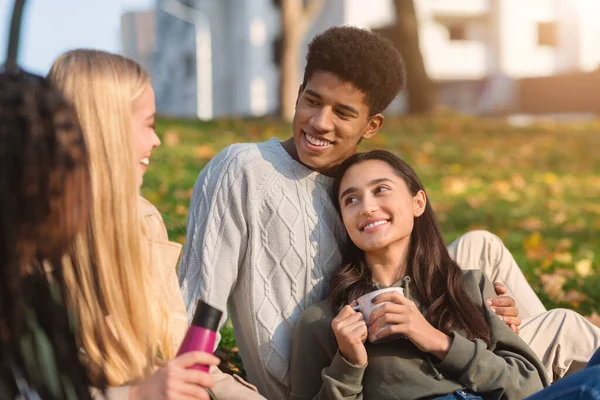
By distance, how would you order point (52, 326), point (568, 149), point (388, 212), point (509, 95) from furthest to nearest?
point (509, 95), point (568, 149), point (388, 212), point (52, 326)

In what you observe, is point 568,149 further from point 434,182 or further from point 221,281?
point 221,281

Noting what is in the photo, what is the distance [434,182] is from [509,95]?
3065 centimetres

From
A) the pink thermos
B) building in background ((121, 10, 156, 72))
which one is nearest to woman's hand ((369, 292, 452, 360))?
the pink thermos

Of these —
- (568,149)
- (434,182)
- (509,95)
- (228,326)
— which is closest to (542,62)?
(509,95)

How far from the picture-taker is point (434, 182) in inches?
408

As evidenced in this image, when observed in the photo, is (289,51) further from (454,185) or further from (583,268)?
(583,268)

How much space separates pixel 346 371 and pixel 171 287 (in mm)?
705

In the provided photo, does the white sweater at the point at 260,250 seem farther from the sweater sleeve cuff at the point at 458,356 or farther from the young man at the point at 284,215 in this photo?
the sweater sleeve cuff at the point at 458,356

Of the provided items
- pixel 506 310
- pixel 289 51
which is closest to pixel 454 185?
pixel 506 310

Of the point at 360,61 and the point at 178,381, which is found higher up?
the point at 360,61

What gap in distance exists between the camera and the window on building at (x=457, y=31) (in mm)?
43981

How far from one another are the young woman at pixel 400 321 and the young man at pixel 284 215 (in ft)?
0.34

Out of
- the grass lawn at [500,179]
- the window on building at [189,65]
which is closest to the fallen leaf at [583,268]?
the grass lawn at [500,179]

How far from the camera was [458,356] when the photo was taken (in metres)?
3.17
